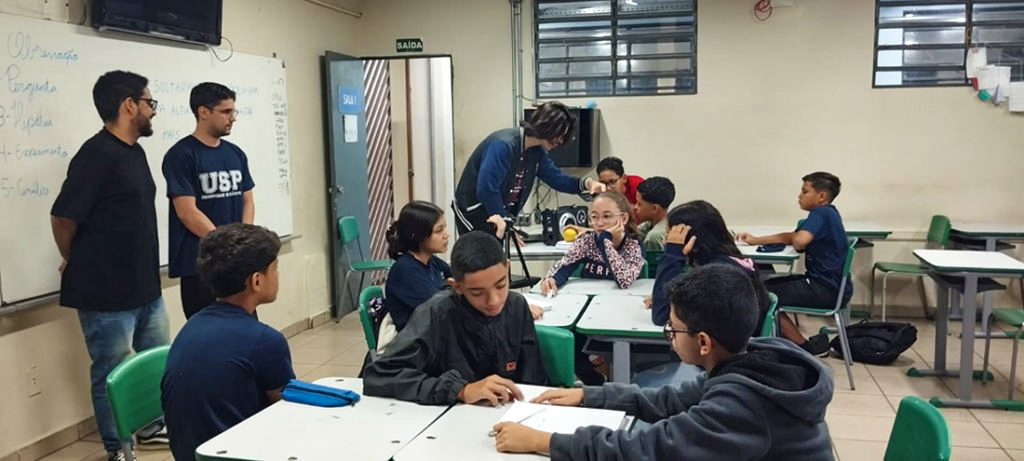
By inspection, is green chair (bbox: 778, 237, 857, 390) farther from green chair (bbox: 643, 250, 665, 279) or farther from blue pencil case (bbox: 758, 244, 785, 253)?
green chair (bbox: 643, 250, 665, 279)

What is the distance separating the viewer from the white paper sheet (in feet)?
5.79

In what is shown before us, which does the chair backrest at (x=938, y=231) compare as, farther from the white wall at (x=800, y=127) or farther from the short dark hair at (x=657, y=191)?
the short dark hair at (x=657, y=191)

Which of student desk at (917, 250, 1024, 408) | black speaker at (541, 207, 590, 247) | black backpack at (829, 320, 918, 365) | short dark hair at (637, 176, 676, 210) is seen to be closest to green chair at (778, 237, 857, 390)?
black backpack at (829, 320, 918, 365)

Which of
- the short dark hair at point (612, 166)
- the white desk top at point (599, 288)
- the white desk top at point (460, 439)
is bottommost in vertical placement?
the white desk top at point (599, 288)

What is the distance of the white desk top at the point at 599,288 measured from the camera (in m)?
3.59

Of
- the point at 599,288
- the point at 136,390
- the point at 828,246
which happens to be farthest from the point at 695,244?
the point at 136,390

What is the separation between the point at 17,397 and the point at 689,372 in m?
2.89

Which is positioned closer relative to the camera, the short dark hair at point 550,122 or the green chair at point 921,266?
the short dark hair at point 550,122

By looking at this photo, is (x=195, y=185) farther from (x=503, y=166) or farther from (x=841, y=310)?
(x=841, y=310)

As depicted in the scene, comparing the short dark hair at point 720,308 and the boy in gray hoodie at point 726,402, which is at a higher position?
the short dark hair at point 720,308

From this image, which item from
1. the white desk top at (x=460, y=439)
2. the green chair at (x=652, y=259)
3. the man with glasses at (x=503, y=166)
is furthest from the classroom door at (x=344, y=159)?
the white desk top at (x=460, y=439)

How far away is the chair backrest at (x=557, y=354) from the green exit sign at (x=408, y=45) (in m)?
4.60

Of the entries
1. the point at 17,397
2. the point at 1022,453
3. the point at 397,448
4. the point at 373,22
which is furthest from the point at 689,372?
the point at 373,22

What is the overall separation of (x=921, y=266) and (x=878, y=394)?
1.94 m
